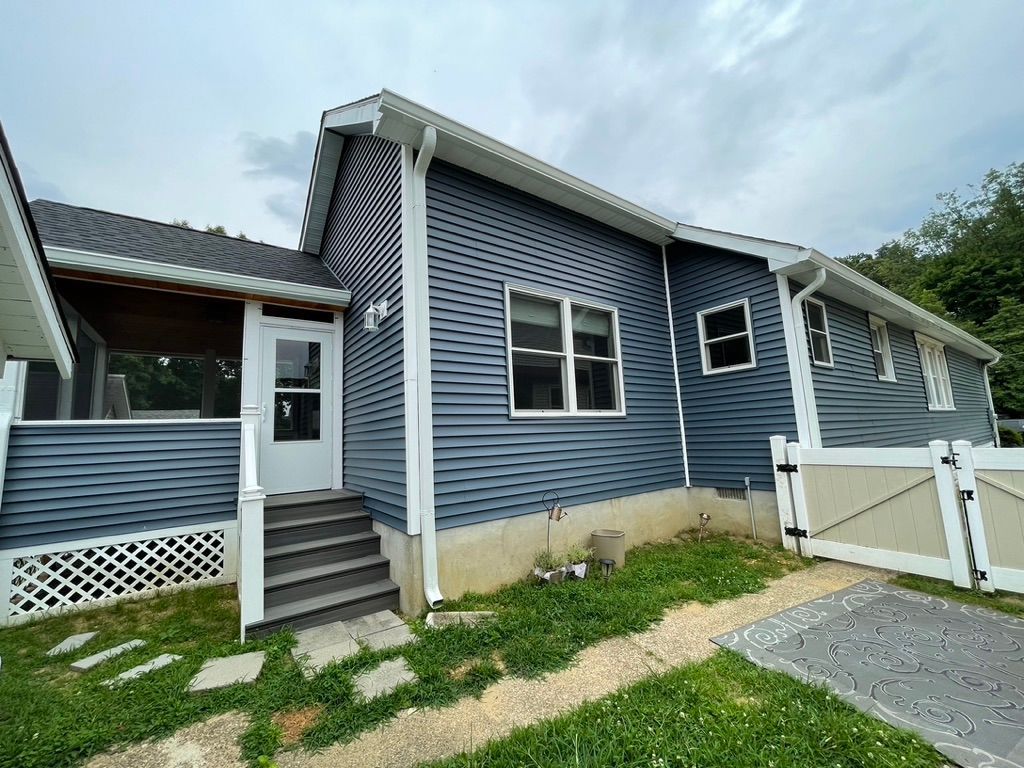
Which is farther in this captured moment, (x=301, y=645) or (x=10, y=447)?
(x=10, y=447)

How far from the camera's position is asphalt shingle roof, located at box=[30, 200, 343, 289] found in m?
4.35

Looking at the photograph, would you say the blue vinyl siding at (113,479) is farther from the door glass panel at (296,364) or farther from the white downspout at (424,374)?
the white downspout at (424,374)

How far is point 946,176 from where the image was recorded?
25109mm

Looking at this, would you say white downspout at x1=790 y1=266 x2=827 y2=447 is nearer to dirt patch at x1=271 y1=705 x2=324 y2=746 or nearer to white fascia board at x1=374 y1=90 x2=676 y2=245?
white fascia board at x1=374 y1=90 x2=676 y2=245

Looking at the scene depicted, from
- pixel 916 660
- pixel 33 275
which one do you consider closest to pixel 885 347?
pixel 916 660

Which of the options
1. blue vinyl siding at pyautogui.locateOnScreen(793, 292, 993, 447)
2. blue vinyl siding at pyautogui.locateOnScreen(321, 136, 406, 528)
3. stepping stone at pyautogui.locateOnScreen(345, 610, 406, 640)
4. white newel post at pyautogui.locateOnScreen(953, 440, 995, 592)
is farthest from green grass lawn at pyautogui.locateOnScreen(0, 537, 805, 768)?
blue vinyl siding at pyautogui.locateOnScreen(793, 292, 993, 447)

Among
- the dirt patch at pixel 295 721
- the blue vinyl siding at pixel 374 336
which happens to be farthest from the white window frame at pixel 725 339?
the dirt patch at pixel 295 721

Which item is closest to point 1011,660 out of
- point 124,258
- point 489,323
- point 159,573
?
point 489,323

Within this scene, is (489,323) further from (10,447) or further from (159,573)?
(10,447)

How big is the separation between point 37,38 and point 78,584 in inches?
317

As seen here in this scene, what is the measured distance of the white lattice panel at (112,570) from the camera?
3.62 meters

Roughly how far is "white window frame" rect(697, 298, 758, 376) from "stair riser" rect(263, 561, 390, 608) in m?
5.04

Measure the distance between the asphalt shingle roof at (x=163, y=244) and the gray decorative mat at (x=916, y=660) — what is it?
19.3 ft

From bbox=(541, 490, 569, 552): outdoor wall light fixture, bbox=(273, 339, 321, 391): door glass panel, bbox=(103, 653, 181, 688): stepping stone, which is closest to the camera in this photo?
bbox=(103, 653, 181, 688): stepping stone
